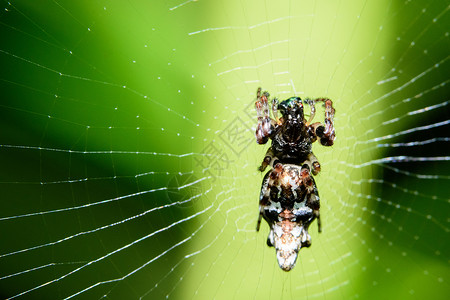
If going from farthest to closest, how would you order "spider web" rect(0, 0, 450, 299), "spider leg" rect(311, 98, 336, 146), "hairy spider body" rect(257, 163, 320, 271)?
1. "spider leg" rect(311, 98, 336, 146)
2. "hairy spider body" rect(257, 163, 320, 271)
3. "spider web" rect(0, 0, 450, 299)

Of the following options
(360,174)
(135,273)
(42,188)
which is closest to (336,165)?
(360,174)

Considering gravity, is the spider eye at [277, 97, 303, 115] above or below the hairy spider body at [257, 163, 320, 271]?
above

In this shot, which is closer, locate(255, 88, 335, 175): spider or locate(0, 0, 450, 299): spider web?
locate(0, 0, 450, 299): spider web

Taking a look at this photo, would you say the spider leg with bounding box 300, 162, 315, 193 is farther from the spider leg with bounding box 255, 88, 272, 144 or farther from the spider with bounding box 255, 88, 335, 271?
the spider leg with bounding box 255, 88, 272, 144

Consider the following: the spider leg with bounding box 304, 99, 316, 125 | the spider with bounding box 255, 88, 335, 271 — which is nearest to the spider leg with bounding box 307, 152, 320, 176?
the spider with bounding box 255, 88, 335, 271

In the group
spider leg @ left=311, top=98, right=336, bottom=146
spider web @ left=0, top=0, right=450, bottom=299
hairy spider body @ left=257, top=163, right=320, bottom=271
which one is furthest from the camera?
spider leg @ left=311, top=98, right=336, bottom=146

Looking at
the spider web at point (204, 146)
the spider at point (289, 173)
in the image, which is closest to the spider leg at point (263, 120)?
the spider at point (289, 173)

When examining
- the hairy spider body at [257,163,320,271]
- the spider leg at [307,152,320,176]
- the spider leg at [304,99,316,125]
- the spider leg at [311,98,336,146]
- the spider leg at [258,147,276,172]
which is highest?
the spider leg at [304,99,316,125]
